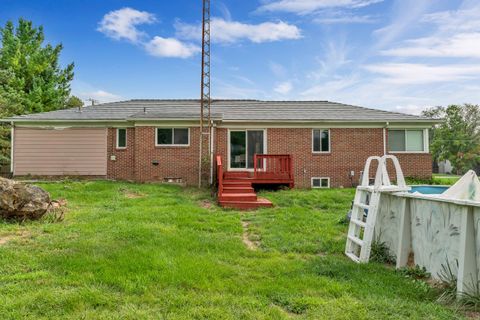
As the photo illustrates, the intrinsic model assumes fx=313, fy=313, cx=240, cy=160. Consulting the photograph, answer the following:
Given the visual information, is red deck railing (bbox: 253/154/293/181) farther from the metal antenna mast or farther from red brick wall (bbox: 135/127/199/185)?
red brick wall (bbox: 135/127/199/185)

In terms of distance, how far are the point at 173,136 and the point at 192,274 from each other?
10173 millimetres

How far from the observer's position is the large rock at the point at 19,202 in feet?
20.8

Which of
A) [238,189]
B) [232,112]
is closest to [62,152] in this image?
[232,112]

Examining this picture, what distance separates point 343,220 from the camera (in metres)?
7.01

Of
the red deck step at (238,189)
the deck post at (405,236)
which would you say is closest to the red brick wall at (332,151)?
the red deck step at (238,189)

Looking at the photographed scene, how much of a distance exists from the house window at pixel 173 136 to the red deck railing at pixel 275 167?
3.35 metres

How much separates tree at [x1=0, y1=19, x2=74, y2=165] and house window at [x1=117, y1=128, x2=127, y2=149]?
13678 mm

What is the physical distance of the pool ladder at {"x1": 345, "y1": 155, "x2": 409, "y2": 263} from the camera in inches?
177

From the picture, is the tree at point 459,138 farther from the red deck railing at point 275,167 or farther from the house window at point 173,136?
the house window at point 173,136

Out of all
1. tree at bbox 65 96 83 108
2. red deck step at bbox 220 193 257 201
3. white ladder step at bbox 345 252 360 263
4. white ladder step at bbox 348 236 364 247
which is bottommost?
white ladder step at bbox 345 252 360 263

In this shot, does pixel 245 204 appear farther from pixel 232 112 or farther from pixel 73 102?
pixel 73 102

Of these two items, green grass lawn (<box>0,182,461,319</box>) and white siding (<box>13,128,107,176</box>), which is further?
white siding (<box>13,128,107,176</box>)

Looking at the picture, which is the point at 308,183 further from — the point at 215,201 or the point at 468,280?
the point at 468,280

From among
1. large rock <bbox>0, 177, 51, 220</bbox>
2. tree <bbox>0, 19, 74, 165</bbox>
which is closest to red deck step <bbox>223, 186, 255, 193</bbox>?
large rock <bbox>0, 177, 51, 220</bbox>
